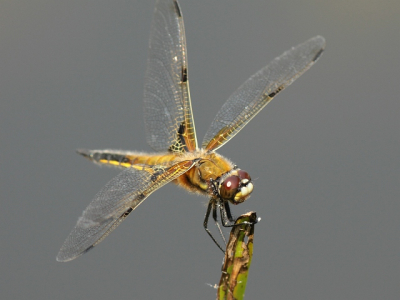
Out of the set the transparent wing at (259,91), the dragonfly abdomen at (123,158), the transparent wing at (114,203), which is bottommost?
the transparent wing at (114,203)

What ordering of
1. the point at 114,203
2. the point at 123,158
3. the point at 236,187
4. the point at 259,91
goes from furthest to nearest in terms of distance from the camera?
1. the point at 123,158
2. the point at 259,91
3. the point at 114,203
4. the point at 236,187

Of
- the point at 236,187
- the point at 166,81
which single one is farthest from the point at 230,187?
the point at 166,81

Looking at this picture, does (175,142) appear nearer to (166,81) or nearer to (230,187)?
(166,81)

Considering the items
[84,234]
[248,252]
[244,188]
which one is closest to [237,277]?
[248,252]

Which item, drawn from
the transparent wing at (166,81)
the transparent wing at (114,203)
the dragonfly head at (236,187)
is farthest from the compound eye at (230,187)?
the transparent wing at (166,81)

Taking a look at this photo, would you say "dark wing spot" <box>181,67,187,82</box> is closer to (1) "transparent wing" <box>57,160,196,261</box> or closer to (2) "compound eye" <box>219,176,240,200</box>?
(1) "transparent wing" <box>57,160,196,261</box>

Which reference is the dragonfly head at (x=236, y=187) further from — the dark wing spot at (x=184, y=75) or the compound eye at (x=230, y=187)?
the dark wing spot at (x=184, y=75)

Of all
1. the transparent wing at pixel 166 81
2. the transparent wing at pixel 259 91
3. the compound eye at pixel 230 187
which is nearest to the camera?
the compound eye at pixel 230 187
